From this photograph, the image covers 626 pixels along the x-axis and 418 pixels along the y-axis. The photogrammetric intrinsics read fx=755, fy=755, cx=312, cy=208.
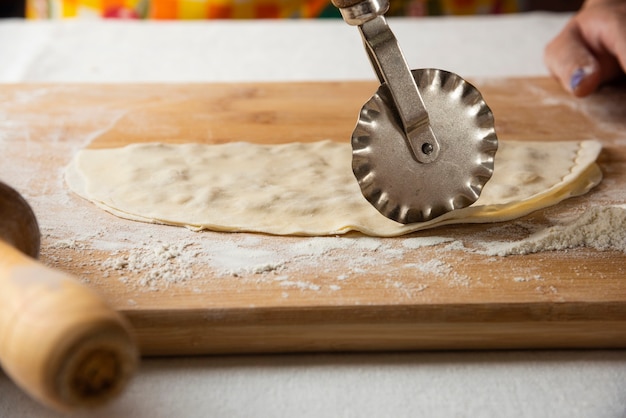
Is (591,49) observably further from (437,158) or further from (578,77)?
(437,158)

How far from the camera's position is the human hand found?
1.87m

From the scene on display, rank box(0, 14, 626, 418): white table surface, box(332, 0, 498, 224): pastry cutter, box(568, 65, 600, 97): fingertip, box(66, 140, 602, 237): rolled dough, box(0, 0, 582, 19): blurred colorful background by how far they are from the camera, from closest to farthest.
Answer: box(0, 14, 626, 418): white table surface
box(332, 0, 498, 224): pastry cutter
box(66, 140, 602, 237): rolled dough
box(568, 65, 600, 97): fingertip
box(0, 0, 582, 19): blurred colorful background

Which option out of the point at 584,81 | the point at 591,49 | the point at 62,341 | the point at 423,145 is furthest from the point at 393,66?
the point at 591,49

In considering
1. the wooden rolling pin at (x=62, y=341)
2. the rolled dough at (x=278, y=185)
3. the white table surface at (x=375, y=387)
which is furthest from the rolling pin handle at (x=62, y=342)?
the rolled dough at (x=278, y=185)

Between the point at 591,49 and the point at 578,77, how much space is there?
168 mm

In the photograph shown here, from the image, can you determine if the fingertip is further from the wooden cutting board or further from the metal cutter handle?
the metal cutter handle

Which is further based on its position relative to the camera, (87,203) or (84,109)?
(84,109)

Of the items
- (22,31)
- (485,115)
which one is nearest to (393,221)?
(485,115)

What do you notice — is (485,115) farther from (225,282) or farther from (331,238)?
(225,282)

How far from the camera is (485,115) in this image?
1.19 m

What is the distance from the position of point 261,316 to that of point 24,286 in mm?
370

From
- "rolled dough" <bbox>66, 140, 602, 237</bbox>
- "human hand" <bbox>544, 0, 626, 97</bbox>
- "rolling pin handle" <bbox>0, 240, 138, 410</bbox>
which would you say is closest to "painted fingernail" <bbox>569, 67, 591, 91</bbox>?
"human hand" <bbox>544, 0, 626, 97</bbox>

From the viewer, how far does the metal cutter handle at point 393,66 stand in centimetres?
110

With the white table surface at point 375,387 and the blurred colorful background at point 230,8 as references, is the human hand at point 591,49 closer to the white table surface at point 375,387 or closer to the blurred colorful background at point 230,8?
the white table surface at point 375,387
